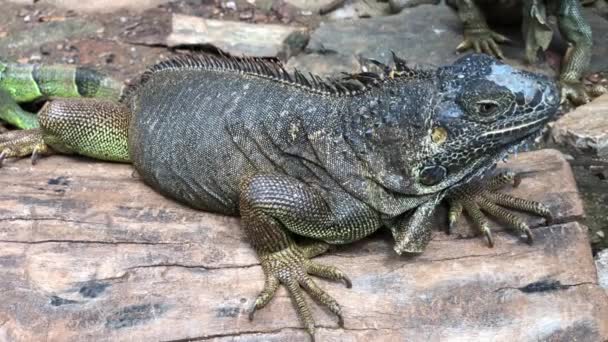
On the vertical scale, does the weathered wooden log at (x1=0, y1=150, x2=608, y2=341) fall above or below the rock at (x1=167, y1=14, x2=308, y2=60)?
above

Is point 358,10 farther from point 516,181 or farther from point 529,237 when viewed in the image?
point 529,237

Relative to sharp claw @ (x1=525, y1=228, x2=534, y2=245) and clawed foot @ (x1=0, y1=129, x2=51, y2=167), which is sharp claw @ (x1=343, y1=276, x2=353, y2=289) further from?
clawed foot @ (x1=0, y1=129, x2=51, y2=167)

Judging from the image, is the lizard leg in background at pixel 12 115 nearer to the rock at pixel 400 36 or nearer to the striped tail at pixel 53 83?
the striped tail at pixel 53 83

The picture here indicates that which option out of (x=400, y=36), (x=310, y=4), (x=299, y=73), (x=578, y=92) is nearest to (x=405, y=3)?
(x=400, y=36)

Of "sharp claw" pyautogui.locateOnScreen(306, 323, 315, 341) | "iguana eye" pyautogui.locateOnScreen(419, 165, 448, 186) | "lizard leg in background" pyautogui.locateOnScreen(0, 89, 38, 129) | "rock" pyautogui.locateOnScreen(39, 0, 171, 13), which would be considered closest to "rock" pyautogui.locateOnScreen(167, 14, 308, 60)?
"rock" pyautogui.locateOnScreen(39, 0, 171, 13)

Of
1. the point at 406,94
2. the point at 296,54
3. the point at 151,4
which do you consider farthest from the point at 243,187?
the point at 151,4

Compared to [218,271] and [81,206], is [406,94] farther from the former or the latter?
[81,206]
